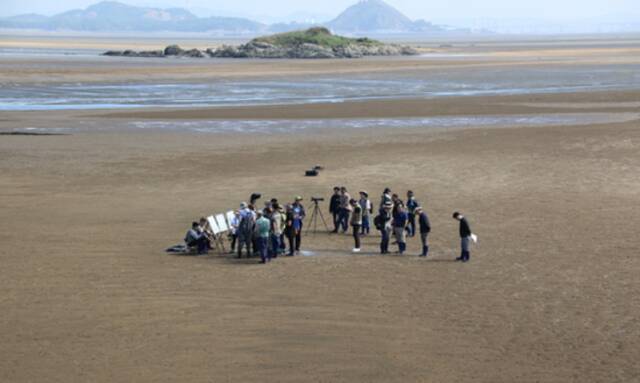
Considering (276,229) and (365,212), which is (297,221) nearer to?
(276,229)

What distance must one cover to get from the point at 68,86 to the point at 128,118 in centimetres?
2802

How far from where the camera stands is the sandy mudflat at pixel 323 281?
50.3ft

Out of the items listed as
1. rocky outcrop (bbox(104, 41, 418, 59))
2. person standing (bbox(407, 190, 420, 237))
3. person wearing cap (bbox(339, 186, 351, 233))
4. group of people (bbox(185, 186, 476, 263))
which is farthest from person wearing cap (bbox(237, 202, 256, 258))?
rocky outcrop (bbox(104, 41, 418, 59))

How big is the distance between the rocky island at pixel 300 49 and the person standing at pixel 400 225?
126339 millimetres

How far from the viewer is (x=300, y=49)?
15550cm

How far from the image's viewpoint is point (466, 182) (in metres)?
32.6

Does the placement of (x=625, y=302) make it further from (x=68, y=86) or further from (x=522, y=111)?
(x=68, y=86)

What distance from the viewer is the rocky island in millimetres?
152125

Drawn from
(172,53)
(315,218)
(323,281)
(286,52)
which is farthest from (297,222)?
(172,53)

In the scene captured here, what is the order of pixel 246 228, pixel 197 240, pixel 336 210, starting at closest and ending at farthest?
pixel 246 228 < pixel 197 240 < pixel 336 210

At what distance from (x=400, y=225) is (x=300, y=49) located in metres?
135

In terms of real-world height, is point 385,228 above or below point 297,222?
below

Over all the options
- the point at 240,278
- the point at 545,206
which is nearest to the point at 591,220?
the point at 545,206

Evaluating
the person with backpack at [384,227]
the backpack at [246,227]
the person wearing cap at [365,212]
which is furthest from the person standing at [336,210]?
the backpack at [246,227]
